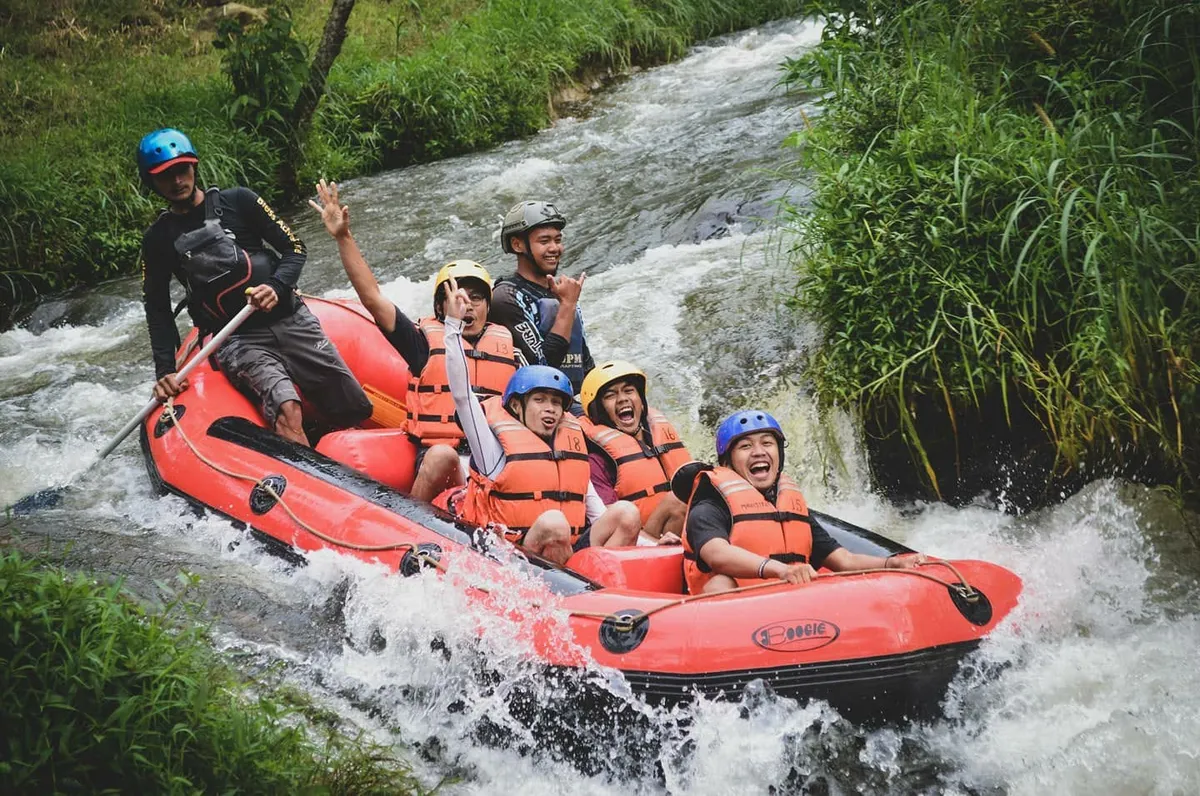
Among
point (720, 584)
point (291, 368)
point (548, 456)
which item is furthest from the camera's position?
point (291, 368)

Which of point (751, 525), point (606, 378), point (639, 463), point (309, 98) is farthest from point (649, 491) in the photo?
point (309, 98)

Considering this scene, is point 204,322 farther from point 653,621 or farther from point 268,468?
point 653,621

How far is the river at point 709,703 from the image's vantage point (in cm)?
321

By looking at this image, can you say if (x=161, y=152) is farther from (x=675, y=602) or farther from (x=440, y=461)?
(x=675, y=602)

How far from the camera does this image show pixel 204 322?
16.2 ft

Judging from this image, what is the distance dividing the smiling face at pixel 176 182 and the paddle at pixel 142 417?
1.70 feet

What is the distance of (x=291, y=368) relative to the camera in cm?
493

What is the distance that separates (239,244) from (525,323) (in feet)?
4.19

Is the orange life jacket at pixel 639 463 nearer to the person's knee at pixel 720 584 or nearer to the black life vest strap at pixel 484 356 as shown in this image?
the black life vest strap at pixel 484 356

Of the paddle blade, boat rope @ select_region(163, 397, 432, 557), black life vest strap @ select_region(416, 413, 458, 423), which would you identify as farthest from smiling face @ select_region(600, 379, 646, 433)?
the paddle blade

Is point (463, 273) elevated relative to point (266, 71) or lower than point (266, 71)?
lower

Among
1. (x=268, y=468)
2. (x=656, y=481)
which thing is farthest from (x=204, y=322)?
(x=656, y=481)

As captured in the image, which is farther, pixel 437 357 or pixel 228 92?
pixel 228 92

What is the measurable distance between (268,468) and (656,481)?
156cm
